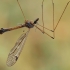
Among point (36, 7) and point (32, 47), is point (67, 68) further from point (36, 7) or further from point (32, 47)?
point (36, 7)

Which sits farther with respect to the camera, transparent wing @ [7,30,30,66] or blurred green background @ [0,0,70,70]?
blurred green background @ [0,0,70,70]

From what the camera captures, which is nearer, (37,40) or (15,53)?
(15,53)

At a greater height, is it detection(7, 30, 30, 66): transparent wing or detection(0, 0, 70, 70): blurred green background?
detection(0, 0, 70, 70): blurred green background

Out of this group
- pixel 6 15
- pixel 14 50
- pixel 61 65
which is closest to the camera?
pixel 14 50

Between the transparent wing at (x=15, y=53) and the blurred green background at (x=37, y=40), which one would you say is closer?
the transparent wing at (x=15, y=53)

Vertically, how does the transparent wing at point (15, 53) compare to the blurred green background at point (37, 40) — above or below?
below

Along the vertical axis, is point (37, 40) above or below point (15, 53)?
above

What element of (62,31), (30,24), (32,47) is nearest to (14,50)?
(30,24)

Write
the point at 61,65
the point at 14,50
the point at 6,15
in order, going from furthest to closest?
the point at 6,15
the point at 61,65
the point at 14,50
